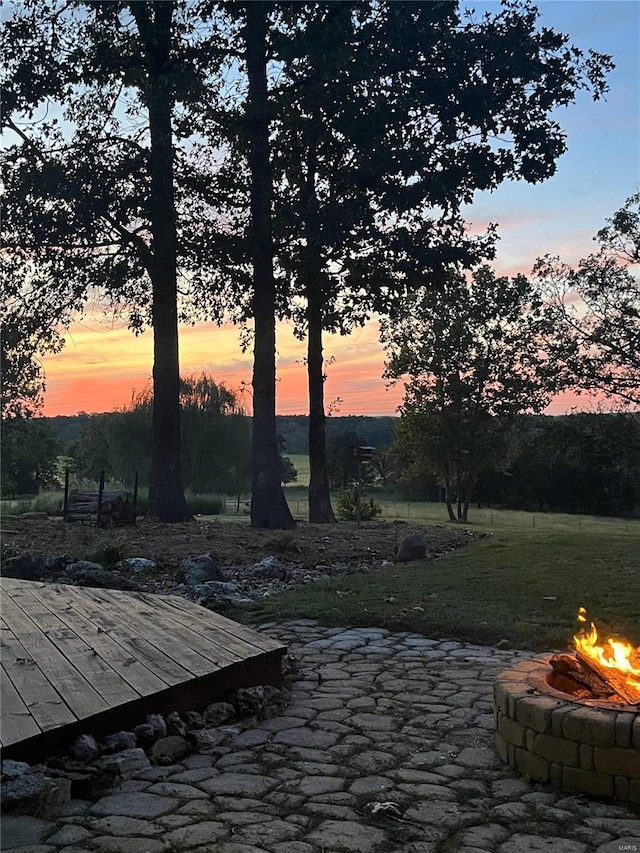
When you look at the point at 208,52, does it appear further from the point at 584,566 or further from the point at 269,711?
the point at 269,711

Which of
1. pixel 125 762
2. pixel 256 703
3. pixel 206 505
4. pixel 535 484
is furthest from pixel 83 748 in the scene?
pixel 535 484

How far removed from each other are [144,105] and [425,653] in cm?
1250

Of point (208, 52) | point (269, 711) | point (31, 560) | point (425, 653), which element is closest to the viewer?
point (269, 711)

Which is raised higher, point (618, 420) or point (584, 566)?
point (618, 420)

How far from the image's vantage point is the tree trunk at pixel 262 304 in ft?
49.0

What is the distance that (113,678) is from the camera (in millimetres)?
4418

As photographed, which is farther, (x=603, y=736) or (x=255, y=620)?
(x=255, y=620)

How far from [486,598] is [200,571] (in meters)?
3.48

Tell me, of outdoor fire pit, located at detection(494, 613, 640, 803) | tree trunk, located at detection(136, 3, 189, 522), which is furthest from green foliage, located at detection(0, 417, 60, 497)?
outdoor fire pit, located at detection(494, 613, 640, 803)

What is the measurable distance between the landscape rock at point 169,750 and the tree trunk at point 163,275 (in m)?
11.8

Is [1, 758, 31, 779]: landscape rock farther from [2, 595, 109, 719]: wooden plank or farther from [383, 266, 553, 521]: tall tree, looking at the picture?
[383, 266, 553, 521]: tall tree

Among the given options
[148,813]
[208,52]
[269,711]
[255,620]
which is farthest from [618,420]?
[148,813]

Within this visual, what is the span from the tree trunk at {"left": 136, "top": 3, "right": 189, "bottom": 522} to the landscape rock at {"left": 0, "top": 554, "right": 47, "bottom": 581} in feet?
22.4

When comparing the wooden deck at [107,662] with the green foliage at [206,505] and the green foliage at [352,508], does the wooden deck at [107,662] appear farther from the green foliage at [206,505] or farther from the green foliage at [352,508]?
the green foliage at [206,505]
